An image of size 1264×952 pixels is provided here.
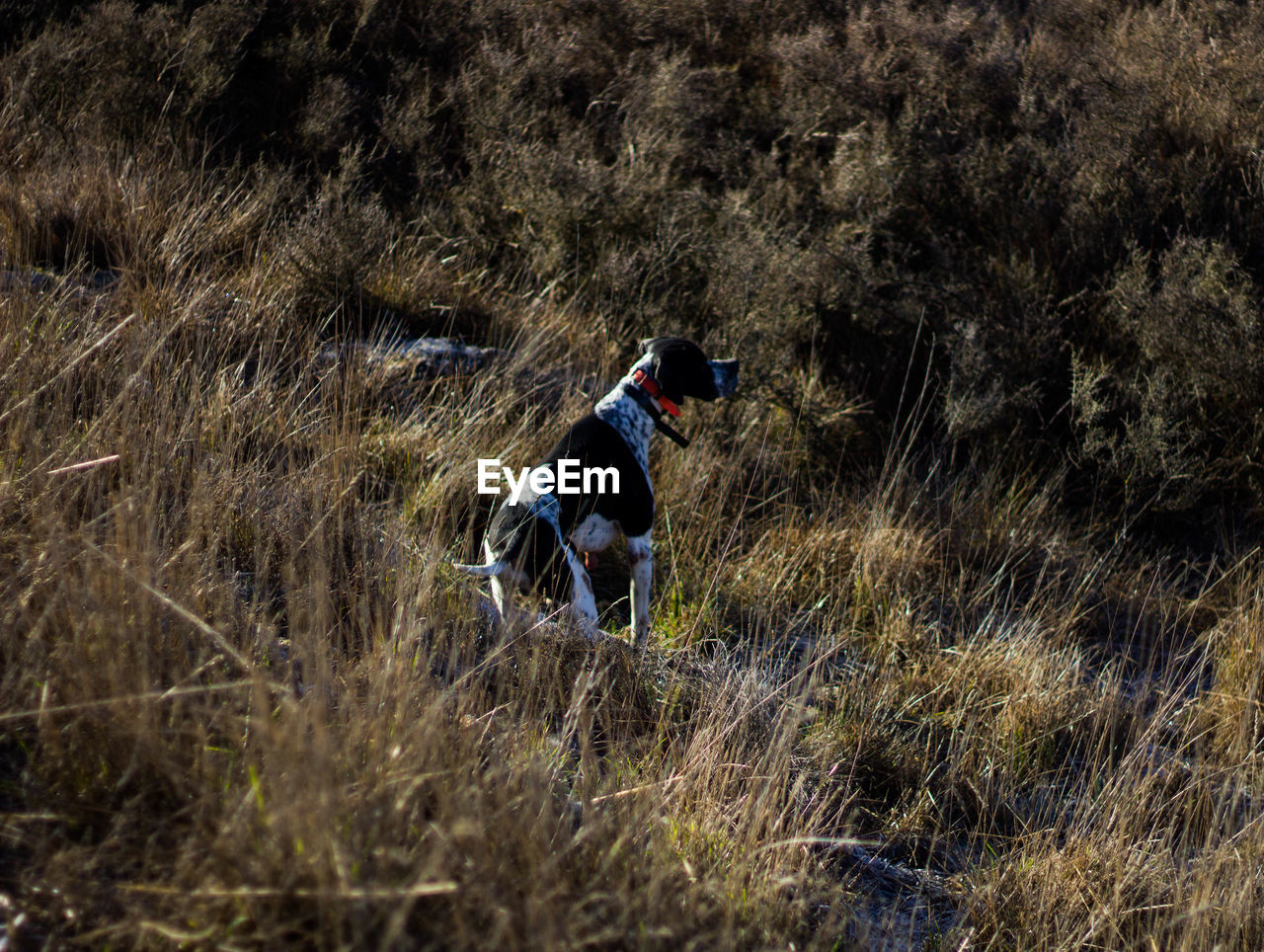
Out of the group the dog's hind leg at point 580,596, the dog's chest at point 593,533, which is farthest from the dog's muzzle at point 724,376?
the dog's hind leg at point 580,596

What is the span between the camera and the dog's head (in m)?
3.73

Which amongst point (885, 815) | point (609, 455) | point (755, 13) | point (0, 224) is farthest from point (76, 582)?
point (755, 13)

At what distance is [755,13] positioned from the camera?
25.5 ft

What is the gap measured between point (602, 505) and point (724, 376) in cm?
86

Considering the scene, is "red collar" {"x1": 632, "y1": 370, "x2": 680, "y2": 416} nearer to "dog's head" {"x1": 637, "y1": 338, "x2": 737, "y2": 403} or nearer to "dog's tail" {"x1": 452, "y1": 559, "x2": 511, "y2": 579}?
"dog's head" {"x1": 637, "y1": 338, "x2": 737, "y2": 403}

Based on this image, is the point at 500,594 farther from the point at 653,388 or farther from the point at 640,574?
the point at 653,388

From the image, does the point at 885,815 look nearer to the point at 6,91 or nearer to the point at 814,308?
the point at 814,308

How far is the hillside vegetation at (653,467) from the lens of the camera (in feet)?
5.36

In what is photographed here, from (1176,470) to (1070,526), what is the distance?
57cm

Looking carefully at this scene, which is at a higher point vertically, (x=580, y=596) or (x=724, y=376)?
(x=724, y=376)

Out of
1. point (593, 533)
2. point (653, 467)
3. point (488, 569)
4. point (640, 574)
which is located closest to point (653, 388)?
point (593, 533)

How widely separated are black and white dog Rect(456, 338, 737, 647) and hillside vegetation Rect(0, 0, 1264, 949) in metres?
0.21

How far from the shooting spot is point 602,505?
→ 3.54 meters

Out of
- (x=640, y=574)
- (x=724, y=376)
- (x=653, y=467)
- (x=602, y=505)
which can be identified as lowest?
(x=640, y=574)
